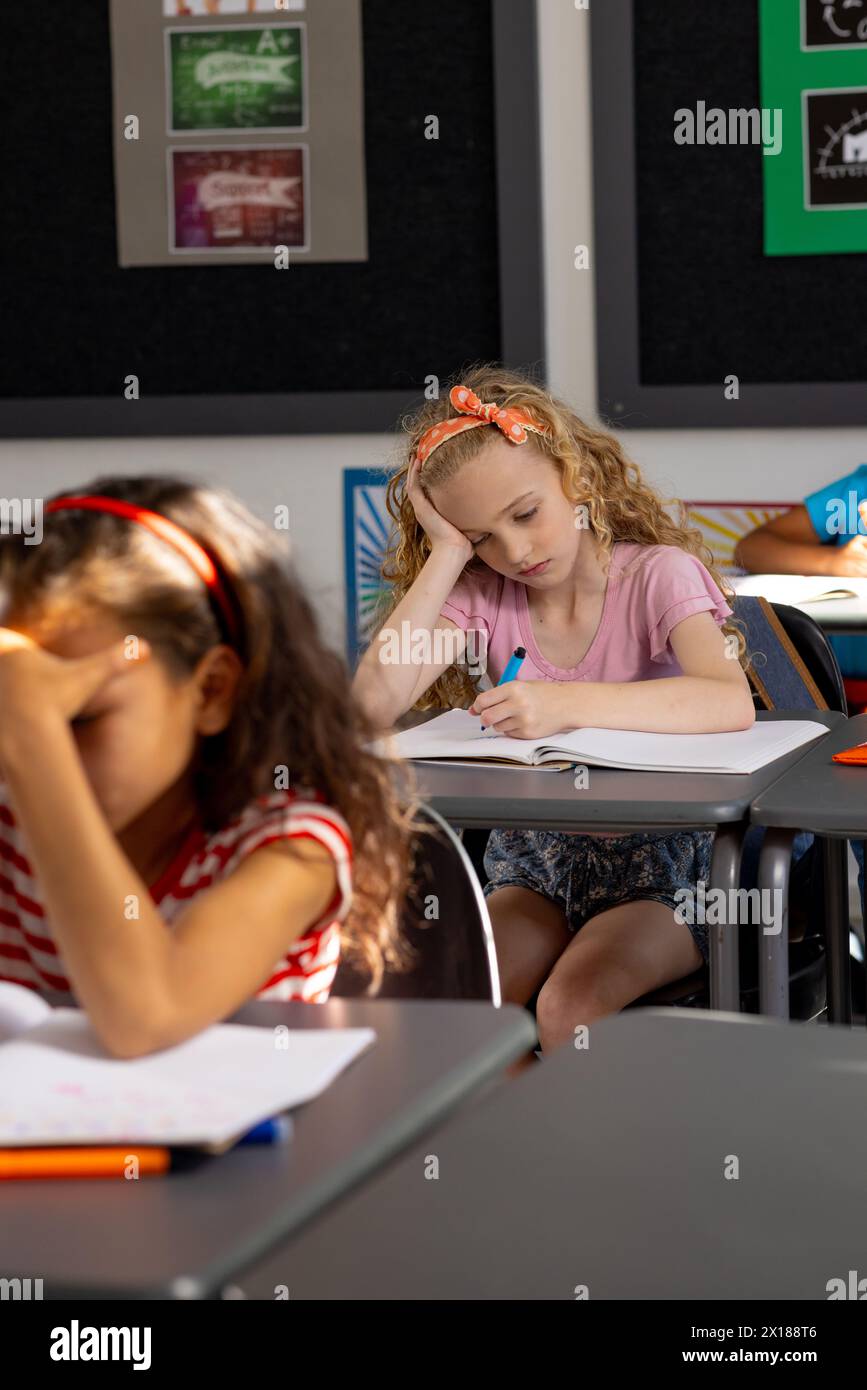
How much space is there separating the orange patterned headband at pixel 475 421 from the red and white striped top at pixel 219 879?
3.15 ft

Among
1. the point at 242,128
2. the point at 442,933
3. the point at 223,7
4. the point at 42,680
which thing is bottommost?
the point at 442,933

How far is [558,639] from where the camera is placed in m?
1.98

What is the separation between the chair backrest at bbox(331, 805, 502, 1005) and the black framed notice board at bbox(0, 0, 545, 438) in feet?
7.12

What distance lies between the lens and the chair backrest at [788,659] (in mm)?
1972

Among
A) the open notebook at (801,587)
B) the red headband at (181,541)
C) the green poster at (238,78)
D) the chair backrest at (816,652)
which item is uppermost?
the green poster at (238,78)

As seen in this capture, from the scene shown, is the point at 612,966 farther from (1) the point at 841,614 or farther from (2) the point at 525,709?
(1) the point at 841,614

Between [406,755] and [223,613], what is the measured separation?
0.84 metres

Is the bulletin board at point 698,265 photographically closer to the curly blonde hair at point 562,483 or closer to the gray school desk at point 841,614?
the gray school desk at point 841,614

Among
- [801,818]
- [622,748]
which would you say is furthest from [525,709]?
[801,818]

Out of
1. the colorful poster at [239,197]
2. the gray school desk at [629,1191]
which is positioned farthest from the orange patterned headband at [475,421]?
the colorful poster at [239,197]

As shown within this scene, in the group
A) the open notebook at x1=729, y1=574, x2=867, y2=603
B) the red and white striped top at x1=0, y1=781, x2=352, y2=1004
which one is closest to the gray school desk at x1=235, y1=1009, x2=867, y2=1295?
the red and white striped top at x1=0, y1=781, x2=352, y2=1004

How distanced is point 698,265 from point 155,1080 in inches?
106
